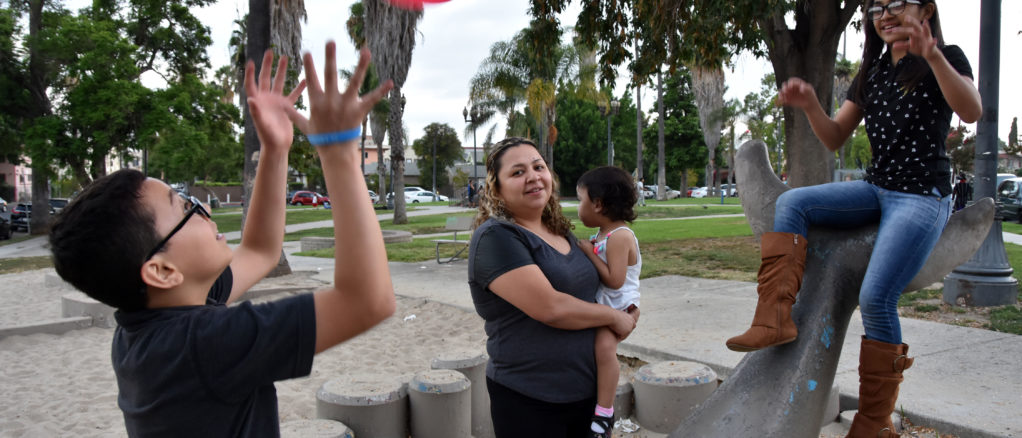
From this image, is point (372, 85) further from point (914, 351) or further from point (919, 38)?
point (919, 38)

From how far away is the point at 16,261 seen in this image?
558 inches

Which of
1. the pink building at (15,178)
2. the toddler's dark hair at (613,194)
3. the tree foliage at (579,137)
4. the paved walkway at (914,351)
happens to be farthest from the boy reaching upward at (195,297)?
the pink building at (15,178)

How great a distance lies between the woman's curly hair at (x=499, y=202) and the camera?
233 centimetres

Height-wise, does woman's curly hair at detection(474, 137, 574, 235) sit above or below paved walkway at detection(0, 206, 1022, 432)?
above

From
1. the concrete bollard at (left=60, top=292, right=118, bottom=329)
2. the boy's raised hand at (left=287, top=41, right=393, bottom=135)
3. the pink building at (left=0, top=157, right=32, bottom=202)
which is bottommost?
the concrete bollard at (left=60, top=292, right=118, bottom=329)

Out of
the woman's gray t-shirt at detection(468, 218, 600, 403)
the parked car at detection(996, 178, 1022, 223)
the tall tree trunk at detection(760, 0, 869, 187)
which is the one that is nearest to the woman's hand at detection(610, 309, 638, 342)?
the woman's gray t-shirt at detection(468, 218, 600, 403)

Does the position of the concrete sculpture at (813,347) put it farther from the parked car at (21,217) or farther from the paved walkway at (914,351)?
the parked car at (21,217)

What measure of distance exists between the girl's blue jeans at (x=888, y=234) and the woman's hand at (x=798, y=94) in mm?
366

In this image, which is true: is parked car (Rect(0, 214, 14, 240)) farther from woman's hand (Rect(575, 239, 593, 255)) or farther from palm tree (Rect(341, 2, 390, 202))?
woman's hand (Rect(575, 239, 593, 255))

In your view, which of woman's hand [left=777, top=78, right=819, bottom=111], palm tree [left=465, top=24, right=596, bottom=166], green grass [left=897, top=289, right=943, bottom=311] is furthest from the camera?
palm tree [left=465, top=24, right=596, bottom=166]

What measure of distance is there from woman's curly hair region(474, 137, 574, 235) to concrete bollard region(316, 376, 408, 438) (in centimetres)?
153

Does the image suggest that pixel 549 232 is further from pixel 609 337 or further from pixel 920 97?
pixel 920 97

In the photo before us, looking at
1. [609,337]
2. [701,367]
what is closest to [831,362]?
[609,337]

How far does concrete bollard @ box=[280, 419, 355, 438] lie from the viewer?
9.89ft
